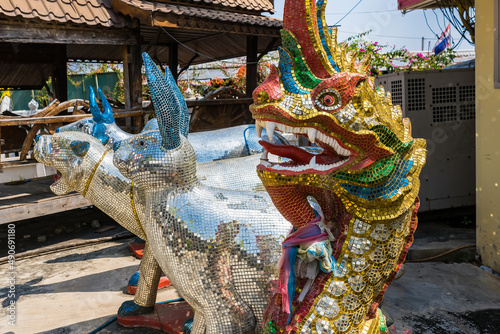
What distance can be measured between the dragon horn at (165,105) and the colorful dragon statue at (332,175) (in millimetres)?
731

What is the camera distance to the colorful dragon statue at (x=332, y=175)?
5.40ft

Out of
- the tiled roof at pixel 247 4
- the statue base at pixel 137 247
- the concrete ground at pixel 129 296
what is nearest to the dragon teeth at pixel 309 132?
the concrete ground at pixel 129 296

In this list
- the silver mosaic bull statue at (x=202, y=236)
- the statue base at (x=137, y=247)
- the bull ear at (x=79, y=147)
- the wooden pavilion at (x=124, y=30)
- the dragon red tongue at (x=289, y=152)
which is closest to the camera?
the dragon red tongue at (x=289, y=152)

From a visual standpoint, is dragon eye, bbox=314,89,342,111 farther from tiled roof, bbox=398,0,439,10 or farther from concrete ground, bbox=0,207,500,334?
tiled roof, bbox=398,0,439,10

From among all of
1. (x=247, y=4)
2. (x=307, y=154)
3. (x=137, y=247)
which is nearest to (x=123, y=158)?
(x=307, y=154)

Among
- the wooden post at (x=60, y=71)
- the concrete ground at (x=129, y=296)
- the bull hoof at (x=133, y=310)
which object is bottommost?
the concrete ground at (x=129, y=296)

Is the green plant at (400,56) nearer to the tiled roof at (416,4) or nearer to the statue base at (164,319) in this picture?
the tiled roof at (416,4)

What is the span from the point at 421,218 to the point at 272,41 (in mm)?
3746

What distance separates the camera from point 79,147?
3211 mm

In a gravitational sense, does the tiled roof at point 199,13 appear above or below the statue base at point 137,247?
above

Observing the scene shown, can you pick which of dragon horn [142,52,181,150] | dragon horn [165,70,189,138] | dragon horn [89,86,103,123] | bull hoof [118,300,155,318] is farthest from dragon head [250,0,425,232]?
dragon horn [89,86,103,123]

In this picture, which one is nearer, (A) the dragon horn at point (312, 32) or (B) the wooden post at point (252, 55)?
(A) the dragon horn at point (312, 32)

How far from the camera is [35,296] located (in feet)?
14.1

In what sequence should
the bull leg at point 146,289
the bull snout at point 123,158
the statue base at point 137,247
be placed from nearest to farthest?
the bull snout at point 123,158 < the bull leg at point 146,289 < the statue base at point 137,247
